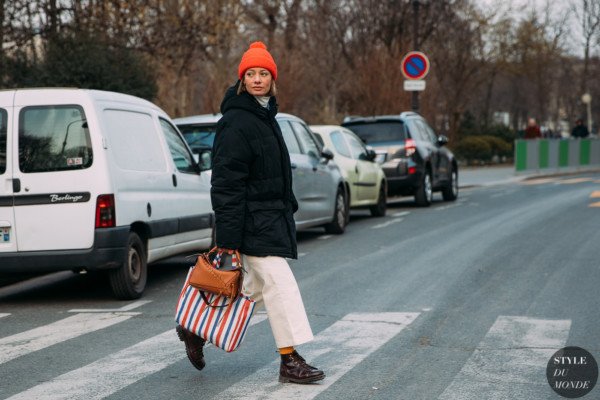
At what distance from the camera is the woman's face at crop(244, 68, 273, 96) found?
5910 millimetres

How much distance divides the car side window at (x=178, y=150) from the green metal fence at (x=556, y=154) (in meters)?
26.2

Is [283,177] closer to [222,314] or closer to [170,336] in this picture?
[222,314]

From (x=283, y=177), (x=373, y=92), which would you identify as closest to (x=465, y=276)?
(x=283, y=177)

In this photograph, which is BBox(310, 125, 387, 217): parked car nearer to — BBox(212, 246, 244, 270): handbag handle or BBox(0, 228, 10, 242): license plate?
BBox(0, 228, 10, 242): license plate

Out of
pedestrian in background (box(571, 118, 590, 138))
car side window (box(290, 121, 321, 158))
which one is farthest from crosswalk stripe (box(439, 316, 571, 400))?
pedestrian in background (box(571, 118, 590, 138))

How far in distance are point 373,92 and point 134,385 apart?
84.1 feet

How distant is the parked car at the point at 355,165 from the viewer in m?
16.8

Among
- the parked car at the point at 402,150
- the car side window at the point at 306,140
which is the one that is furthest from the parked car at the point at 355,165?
the parked car at the point at 402,150

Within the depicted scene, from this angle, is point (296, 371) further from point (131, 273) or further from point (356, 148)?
point (356, 148)

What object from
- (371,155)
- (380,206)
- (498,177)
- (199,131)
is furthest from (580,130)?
(199,131)

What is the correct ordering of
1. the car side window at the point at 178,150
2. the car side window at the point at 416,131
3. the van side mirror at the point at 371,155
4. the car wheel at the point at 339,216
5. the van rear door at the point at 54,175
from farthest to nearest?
the car side window at the point at 416,131
the van side mirror at the point at 371,155
the car wheel at the point at 339,216
the car side window at the point at 178,150
the van rear door at the point at 54,175

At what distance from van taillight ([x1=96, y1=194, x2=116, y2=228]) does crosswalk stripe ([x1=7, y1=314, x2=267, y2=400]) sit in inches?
65.1

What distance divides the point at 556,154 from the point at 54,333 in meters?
33.6
